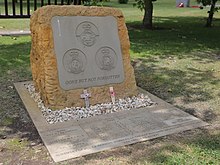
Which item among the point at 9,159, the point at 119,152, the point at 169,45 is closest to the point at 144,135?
the point at 119,152

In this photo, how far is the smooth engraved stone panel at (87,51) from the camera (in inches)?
177

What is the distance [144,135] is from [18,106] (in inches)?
79.5

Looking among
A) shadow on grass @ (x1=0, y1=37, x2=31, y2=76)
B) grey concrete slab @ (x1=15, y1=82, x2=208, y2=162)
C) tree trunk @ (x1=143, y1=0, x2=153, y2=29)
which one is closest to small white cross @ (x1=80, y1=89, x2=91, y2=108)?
grey concrete slab @ (x1=15, y1=82, x2=208, y2=162)

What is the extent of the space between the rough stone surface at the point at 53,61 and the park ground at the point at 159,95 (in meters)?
0.49

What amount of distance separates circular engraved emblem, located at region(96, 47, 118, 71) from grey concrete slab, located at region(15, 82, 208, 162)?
825mm

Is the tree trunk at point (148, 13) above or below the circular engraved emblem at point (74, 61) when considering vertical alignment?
above

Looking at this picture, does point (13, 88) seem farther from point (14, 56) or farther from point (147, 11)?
point (147, 11)

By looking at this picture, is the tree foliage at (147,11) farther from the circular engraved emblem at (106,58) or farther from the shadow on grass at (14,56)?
the circular engraved emblem at (106,58)

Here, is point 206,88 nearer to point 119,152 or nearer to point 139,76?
point 139,76

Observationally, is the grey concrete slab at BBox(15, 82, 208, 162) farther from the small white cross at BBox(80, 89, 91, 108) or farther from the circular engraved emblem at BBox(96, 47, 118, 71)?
the circular engraved emblem at BBox(96, 47, 118, 71)

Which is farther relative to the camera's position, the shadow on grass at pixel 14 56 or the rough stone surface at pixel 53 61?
the shadow on grass at pixel 14 56

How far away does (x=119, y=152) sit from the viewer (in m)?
3.39

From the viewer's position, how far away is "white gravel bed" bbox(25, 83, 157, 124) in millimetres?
4231

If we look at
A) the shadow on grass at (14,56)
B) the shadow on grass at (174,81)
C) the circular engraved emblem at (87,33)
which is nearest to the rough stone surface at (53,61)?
the circular engraved emblem at (87,33)
